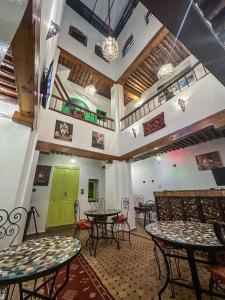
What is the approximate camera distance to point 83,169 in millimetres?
6715

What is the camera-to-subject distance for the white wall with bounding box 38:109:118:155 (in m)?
4.39

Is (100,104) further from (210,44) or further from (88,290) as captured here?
(88,290)

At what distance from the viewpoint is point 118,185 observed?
5.64 m

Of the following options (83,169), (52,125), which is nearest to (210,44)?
(52,125)

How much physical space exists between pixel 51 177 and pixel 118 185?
278cm

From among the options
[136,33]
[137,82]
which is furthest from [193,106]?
[136,33]

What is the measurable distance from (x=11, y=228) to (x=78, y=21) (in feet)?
29.2

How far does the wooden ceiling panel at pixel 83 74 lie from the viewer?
19.9 ft

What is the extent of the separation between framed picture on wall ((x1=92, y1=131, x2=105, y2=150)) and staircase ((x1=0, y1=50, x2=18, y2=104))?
3.03m

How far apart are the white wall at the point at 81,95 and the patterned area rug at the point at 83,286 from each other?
6242 mm

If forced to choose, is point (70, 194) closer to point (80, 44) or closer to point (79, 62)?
point (79, 62)

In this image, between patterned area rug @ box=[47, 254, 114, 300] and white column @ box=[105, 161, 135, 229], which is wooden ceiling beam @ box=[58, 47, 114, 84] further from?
patterned area rug @ box=[47, 254, 114, 300]

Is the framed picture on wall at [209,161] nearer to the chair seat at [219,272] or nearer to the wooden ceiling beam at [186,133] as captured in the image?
the wooden ceiling beam at [186,133]

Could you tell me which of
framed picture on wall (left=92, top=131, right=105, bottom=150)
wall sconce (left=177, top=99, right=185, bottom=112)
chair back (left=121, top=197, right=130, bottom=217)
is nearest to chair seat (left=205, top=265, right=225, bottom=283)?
wall sconce (left=177, top=99, right=185, bottom=112)
